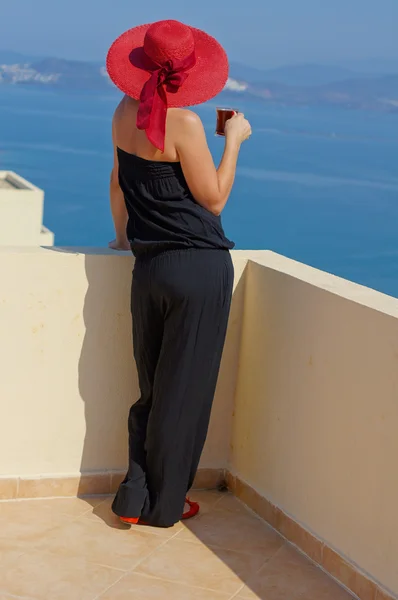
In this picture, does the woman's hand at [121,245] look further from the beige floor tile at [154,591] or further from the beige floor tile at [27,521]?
the beige floor tile at [154,591]

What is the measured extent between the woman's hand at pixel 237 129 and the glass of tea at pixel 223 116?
14 millimetres

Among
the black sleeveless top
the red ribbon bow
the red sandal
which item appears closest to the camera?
the red ribbon bow

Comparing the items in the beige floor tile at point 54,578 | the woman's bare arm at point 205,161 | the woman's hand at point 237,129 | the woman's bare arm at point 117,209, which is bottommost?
the beige floor tile at point 54,578

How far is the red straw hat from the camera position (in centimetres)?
291

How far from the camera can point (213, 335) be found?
10.5 ft

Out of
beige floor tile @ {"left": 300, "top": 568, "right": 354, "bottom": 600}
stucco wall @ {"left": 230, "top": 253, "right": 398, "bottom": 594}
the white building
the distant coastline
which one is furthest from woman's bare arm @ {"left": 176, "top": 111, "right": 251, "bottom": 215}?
the distant coastline

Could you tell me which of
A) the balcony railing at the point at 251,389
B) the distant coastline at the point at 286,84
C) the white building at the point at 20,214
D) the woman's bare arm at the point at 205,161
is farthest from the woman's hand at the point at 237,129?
the distant coastline at the point at 286,84

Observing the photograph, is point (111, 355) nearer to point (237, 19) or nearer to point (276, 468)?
point (276, 468)

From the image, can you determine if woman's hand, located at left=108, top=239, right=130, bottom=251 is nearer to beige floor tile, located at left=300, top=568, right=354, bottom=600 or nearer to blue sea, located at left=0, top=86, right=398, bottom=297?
beige floor tile, located at left=300, top=568, right=354, bottom=600

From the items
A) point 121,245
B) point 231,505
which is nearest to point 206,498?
point 231,505

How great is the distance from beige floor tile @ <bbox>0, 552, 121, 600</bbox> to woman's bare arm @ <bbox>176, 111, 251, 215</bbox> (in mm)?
1111

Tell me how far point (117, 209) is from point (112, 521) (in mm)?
1007

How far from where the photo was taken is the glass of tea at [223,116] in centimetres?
312

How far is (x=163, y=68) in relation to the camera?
294 centimetres
